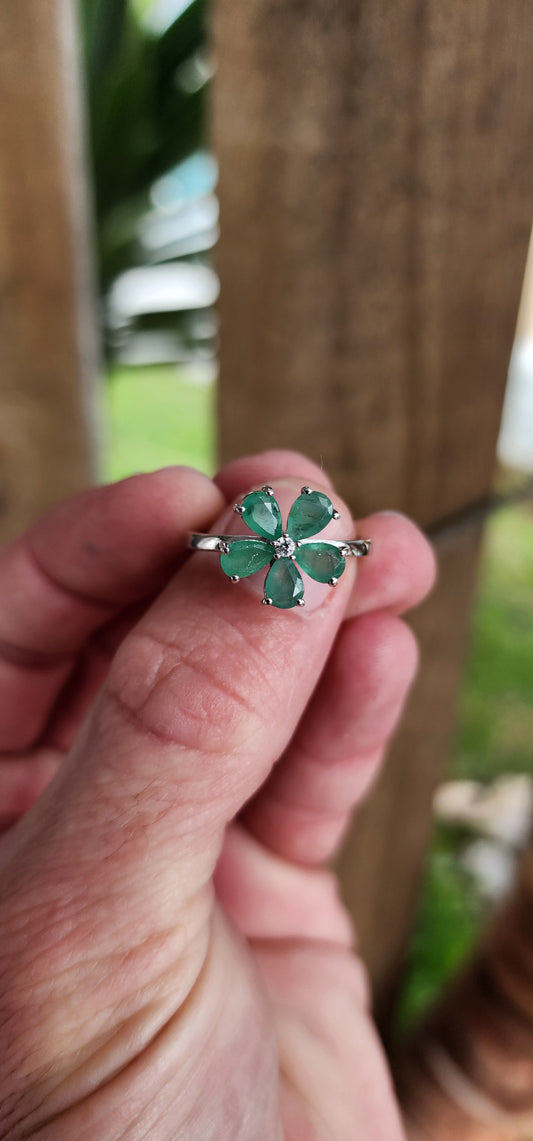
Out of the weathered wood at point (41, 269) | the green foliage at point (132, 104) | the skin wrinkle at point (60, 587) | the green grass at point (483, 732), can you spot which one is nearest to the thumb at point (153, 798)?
the skin wrinkle at point (60, 587)

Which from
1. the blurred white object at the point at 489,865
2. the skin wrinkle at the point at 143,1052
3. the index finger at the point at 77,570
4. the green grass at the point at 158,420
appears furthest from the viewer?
the green grass at the point at 158,420

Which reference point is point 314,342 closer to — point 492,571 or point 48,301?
point 48,301

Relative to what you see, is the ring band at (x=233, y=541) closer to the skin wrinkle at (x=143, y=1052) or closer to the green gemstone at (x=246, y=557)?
the green gemstone at (x=246, y=557)

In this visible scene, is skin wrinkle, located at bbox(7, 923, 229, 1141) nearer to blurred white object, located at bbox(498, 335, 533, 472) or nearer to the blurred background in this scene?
the blurred background

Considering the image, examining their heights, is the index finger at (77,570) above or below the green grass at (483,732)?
above

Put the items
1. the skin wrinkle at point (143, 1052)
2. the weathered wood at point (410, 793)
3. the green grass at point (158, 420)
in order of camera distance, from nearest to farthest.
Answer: the skin wrinkle at point (143, 1052) < the weathered wood at point (410, 793) < the green grass at point (158, 420)

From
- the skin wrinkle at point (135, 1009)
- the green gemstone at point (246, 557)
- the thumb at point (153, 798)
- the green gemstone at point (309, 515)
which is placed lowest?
the skin wrinkle at point (135, 1009)

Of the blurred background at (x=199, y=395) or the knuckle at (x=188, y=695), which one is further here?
the blurred background at (x=199, y=395)

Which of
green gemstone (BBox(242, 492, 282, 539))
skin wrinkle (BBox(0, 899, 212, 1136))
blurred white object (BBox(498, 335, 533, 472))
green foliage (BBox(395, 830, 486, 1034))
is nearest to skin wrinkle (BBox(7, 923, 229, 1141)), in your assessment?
skin wrinkle (BBox(0, 899, 212, 1136))

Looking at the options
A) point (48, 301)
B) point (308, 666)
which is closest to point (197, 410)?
point (48, 301)
